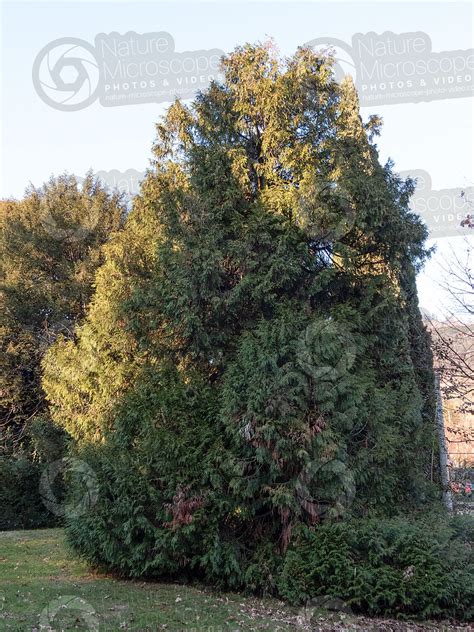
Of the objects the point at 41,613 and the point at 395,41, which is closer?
the point at 41,613

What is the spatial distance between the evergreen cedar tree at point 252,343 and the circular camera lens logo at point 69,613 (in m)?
1.31

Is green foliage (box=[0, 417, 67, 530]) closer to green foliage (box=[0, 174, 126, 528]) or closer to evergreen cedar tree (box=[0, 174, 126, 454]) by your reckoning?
green foliage (box=[0, 174, 126, 528])

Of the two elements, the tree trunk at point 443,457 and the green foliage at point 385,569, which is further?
the tree trunk at point 443,457

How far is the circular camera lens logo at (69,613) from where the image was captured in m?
5.62

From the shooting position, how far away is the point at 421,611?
6.52 metres

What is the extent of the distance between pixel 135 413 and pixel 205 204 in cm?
355

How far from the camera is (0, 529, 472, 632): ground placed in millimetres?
5848

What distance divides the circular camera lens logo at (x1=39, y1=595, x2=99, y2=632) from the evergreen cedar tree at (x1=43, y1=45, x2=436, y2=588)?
131 cm

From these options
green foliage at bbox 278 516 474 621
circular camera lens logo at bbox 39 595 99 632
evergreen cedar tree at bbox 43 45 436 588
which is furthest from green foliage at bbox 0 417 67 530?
green foliage at bbox 278 516 474 621

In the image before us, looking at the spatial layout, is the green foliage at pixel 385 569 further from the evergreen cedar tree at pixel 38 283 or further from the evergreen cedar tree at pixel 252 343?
the evergreen cedar tree at pixel 38 283

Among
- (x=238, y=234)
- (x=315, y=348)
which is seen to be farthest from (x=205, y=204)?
(x=315, y=348)

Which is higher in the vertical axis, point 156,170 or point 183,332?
point 156,170

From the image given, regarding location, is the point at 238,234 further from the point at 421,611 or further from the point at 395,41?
the point at 421,611

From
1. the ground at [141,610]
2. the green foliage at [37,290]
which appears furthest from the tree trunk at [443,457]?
the green foliage at [37,290]
